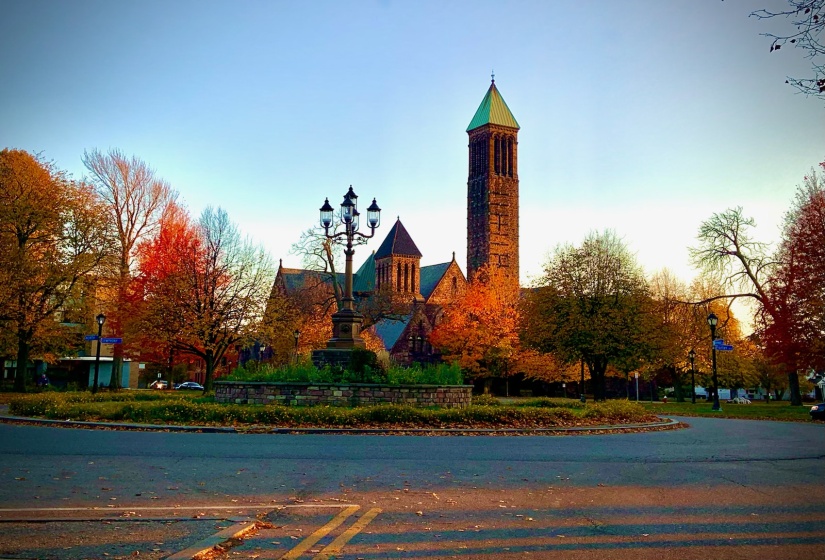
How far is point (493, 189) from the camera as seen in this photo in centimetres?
9588

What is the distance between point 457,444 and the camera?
15.2 m

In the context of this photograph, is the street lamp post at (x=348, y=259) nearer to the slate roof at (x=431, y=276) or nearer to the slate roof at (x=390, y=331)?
the slate roof at (x=390, y=331)

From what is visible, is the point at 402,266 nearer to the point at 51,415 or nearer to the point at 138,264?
the point at 138,264

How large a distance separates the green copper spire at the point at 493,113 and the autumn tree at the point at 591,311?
54929 mm

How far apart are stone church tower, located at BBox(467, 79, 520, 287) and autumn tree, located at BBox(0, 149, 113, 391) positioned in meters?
61.7

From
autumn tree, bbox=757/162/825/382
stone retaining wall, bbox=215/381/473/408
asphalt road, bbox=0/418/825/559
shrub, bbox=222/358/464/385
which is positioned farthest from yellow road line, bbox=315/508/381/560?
autumn tree, bbox=757/162/825/382

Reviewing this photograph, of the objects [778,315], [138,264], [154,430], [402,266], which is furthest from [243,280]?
[402,266]

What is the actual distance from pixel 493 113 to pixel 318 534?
94.3 metres

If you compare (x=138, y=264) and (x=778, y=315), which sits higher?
(x=138, y=264)

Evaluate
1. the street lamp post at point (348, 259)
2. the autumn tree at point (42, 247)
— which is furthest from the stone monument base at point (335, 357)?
the autumn tree at point (42, 247)

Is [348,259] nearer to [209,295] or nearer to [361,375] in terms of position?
[361,375]

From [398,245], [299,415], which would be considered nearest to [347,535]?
[299,415]

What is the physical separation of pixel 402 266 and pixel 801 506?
3657 inches

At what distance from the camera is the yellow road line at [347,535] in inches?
240
